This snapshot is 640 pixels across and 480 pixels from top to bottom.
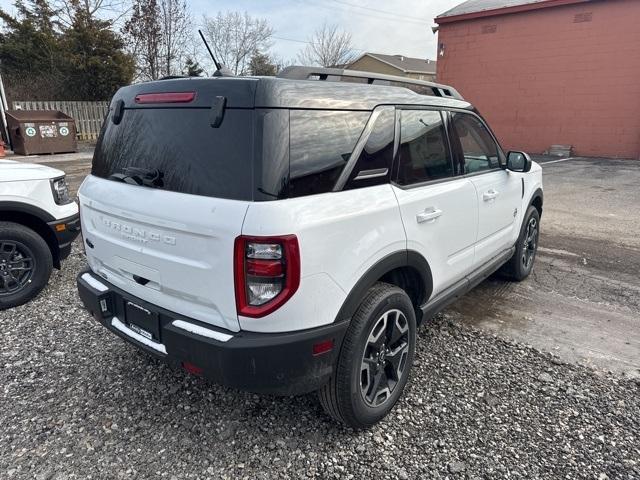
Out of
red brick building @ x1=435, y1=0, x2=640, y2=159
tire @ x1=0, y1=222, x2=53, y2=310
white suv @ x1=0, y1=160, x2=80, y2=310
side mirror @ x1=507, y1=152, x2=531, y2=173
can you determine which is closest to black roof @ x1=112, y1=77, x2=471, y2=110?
side mirror @ x1=507, y1=152, x2=531, y2=173

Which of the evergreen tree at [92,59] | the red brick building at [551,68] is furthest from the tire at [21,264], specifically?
the evergreen tree at [92,59]

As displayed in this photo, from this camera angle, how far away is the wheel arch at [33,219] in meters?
3.84

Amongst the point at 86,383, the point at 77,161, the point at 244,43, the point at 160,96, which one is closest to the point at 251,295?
the point at 160,96

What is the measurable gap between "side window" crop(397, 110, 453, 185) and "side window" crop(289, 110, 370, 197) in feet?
1.46

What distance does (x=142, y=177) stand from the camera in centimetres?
229

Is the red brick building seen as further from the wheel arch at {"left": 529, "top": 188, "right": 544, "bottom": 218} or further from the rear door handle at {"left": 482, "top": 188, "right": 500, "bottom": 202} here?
the rear door handle at {"left": 482, "top": 188, "right": 500, "bottom": 202}

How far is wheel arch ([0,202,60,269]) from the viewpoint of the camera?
384 cm

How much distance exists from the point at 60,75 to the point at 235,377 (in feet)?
Result: 74.7

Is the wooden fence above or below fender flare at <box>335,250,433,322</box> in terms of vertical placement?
above

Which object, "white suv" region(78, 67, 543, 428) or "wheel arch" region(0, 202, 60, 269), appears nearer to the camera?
"white suv" region(78, 67, 543, 428)

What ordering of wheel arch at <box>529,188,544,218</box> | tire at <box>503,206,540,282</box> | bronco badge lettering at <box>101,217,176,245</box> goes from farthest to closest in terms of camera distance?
1. wheel arch at <box>529,188,544,218</box>
2. tire at <box>503,206,540,282</box>
3. bronco badge lettering at <box>101,217,176,245</box>

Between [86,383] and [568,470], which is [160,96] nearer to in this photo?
[86,383]

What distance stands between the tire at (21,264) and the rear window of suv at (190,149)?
182cm

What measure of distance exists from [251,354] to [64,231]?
10.1 ft
